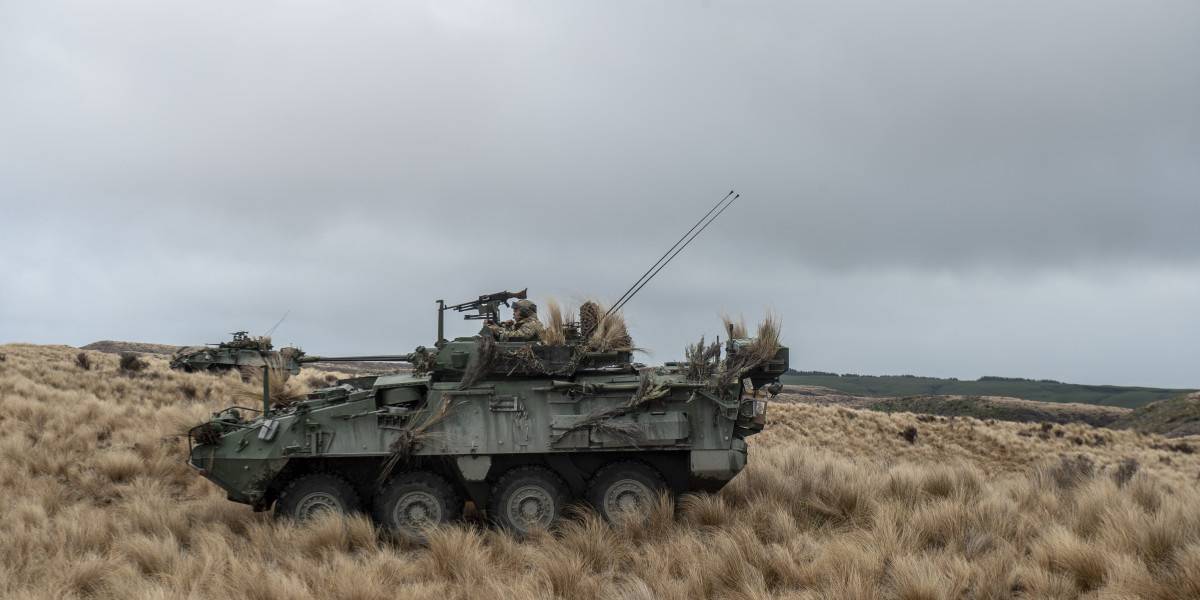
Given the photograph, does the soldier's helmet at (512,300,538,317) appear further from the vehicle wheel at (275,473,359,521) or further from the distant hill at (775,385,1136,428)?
the distant hill at (775,385,1136,428)

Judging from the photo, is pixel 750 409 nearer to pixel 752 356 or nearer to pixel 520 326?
pixel 752 356

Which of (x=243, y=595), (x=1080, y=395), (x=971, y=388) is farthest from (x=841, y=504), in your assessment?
(x=971, y=388)

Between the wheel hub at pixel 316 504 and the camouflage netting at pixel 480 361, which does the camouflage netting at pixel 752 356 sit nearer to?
the camouflage netting at pixel 480 361

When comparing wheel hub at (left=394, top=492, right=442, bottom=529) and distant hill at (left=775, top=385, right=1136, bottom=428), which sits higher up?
wheel hub at (left=394, top=492, right=442, bottom=529)

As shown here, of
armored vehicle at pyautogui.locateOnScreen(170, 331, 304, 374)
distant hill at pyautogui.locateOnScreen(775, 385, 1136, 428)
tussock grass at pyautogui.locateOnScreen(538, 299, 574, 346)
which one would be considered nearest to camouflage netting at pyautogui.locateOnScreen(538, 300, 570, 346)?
tussock grass at pyautogui.locateOnScreen(538, 299, 574, 346)

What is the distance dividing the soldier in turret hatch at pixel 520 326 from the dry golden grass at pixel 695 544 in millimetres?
2310

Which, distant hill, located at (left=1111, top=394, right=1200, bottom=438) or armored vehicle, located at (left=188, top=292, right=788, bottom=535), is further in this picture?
distant hill, located at (left=1111, top=394, right=1200, bottom=438)

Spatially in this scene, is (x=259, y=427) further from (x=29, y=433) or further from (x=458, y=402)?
(x=29, y=433)

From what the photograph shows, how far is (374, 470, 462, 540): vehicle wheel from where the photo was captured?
369 inches

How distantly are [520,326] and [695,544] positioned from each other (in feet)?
12.2

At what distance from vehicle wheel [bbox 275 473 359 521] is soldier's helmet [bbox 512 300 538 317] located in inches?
118

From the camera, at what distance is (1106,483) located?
970 centimetres

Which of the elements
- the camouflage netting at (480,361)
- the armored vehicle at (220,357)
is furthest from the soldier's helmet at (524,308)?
the armored vehicle at (220,357)

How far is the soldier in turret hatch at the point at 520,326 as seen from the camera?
10.0 meters
